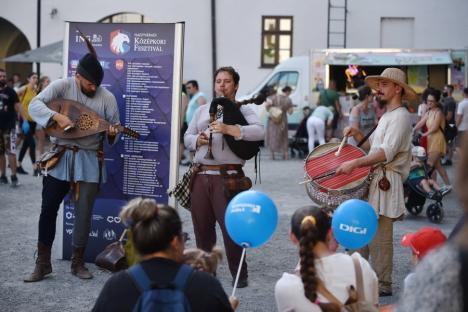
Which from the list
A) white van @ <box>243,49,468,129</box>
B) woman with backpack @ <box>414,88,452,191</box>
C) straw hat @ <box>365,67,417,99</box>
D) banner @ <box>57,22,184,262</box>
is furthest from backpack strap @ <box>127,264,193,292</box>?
white van @ <box>243,49,468,129</box>

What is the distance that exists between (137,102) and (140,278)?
4.33m

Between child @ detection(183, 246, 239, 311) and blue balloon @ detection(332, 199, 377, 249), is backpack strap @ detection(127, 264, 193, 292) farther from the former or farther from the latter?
blue balloon @ detection(332, 199, 377, 249)

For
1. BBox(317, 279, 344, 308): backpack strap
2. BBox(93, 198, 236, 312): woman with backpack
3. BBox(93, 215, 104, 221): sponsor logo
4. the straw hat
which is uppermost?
the straw hat

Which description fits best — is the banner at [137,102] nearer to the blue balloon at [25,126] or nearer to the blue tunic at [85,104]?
the blue tunic at [85,104]

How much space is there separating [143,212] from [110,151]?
14.1 feet

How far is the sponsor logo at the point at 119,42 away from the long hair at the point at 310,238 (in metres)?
4.09

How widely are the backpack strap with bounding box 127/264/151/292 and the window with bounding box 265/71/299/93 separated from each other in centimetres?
1915

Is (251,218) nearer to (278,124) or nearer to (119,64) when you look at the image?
(119,64)

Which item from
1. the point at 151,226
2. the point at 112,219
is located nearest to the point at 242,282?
the point at 112,219

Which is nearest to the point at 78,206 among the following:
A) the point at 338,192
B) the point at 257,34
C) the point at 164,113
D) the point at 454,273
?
the point at 164,113

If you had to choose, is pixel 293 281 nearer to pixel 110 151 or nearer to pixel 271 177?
pixel 110 151

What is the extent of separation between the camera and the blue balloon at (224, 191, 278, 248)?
153 inches

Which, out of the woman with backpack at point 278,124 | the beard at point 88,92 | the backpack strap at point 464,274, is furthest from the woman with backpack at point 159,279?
the woman with backpack at point 278,124

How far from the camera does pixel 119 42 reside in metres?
7.48
